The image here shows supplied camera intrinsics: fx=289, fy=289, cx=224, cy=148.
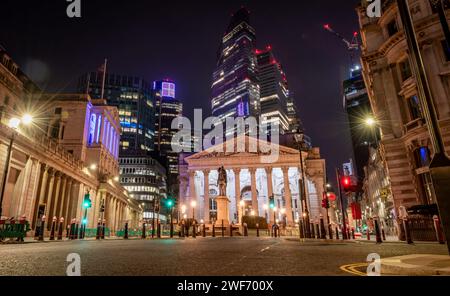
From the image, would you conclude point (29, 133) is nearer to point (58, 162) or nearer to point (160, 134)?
point (58, 162)

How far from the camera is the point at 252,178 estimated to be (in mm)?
69062

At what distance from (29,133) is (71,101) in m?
23.3

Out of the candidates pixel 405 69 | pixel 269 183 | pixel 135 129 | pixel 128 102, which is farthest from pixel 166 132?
pixel 405 69

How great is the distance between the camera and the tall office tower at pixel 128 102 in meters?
143

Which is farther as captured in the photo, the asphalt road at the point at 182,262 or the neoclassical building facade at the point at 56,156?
Result: the neoclassical building facade at the point at 56,156

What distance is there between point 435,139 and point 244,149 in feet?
220

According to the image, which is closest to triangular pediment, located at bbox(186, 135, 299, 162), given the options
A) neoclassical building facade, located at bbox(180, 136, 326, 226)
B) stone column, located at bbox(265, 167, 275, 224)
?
neoclassical building facade, located at bbox(180, 136, 326, 226)

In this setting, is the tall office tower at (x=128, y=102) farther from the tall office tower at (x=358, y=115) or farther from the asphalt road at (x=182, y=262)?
the asphalt road at (x=182, y=262)

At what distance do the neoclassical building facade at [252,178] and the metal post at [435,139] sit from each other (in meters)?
59.0

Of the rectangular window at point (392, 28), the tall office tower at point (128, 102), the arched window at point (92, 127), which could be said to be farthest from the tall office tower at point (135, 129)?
the rectangular window at point (392, 28)

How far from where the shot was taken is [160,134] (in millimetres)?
180500

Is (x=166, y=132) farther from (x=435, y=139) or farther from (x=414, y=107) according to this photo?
(x=435, y=139)
